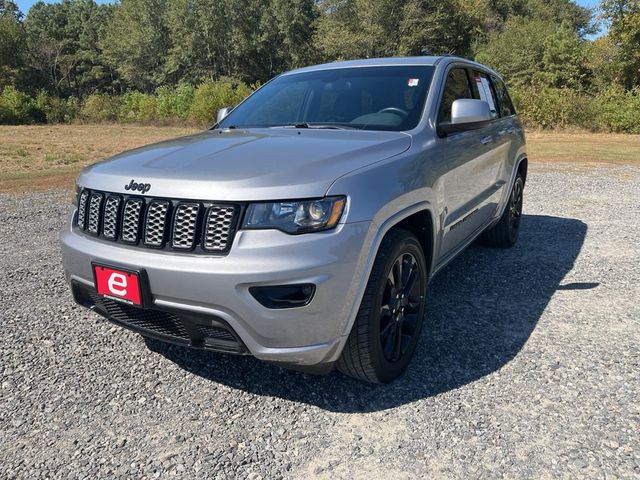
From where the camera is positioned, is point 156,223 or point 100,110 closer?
point 156,223

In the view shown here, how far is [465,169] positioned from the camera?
11.9ft

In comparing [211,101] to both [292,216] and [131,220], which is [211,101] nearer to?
[131,220]

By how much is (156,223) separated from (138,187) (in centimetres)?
21

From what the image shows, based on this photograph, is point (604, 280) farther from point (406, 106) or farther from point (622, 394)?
point (406, 106)

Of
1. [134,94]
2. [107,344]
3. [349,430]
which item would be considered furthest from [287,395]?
[134,94]

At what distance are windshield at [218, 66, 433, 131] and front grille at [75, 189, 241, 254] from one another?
1.33 m

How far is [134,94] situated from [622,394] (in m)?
42.0

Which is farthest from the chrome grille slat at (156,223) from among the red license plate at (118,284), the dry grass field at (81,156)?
the dry grass field at (81,156)

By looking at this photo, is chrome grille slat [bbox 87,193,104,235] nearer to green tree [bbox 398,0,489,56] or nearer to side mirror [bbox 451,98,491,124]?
side mirror [bbox 451,98,491,124]

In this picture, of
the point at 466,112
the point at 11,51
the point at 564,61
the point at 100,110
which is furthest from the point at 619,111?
the point at 11,51

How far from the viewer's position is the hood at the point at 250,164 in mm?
2217

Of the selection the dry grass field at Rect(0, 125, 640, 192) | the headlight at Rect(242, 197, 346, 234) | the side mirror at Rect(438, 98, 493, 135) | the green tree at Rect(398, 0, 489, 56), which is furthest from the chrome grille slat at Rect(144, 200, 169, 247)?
the green tree at Rect(398, 0, 489, 56)

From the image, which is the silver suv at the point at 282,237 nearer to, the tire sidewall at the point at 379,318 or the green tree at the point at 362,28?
the tire sidewall at the point at 379,318

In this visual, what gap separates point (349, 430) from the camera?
2.45 metres
